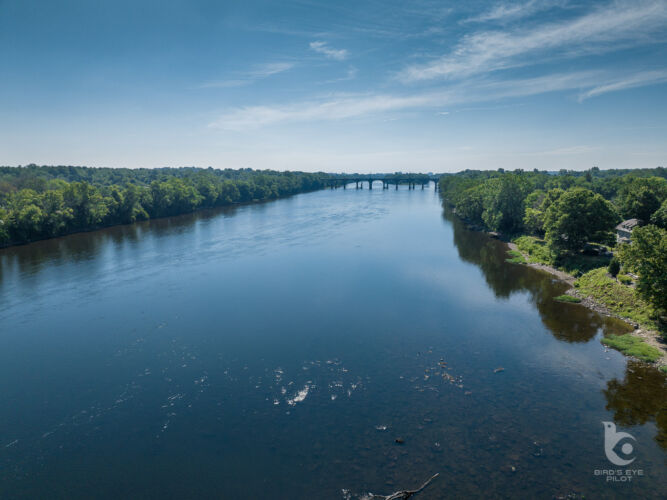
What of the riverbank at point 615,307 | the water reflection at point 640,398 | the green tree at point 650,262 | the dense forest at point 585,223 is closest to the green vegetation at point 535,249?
the dense forest at point 585,223

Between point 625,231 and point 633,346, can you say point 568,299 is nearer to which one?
point 633,346

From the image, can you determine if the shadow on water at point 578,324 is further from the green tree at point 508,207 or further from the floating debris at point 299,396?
the floating debris at point 299,396

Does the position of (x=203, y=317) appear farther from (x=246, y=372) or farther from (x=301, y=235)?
(x=301, y=235)

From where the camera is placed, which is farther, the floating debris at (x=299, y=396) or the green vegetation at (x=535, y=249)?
the green vegetation at (x=535, y=249)

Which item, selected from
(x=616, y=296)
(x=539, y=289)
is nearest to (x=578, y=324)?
(x=616, y=296)

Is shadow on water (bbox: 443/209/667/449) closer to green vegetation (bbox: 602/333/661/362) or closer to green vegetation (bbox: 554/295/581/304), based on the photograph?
green vegetation (bbox: 554/295/581/304)

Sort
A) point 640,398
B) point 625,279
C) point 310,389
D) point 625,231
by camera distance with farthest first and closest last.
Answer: point 625,231 < point 625,279 < point 310,389 < point 640,398
